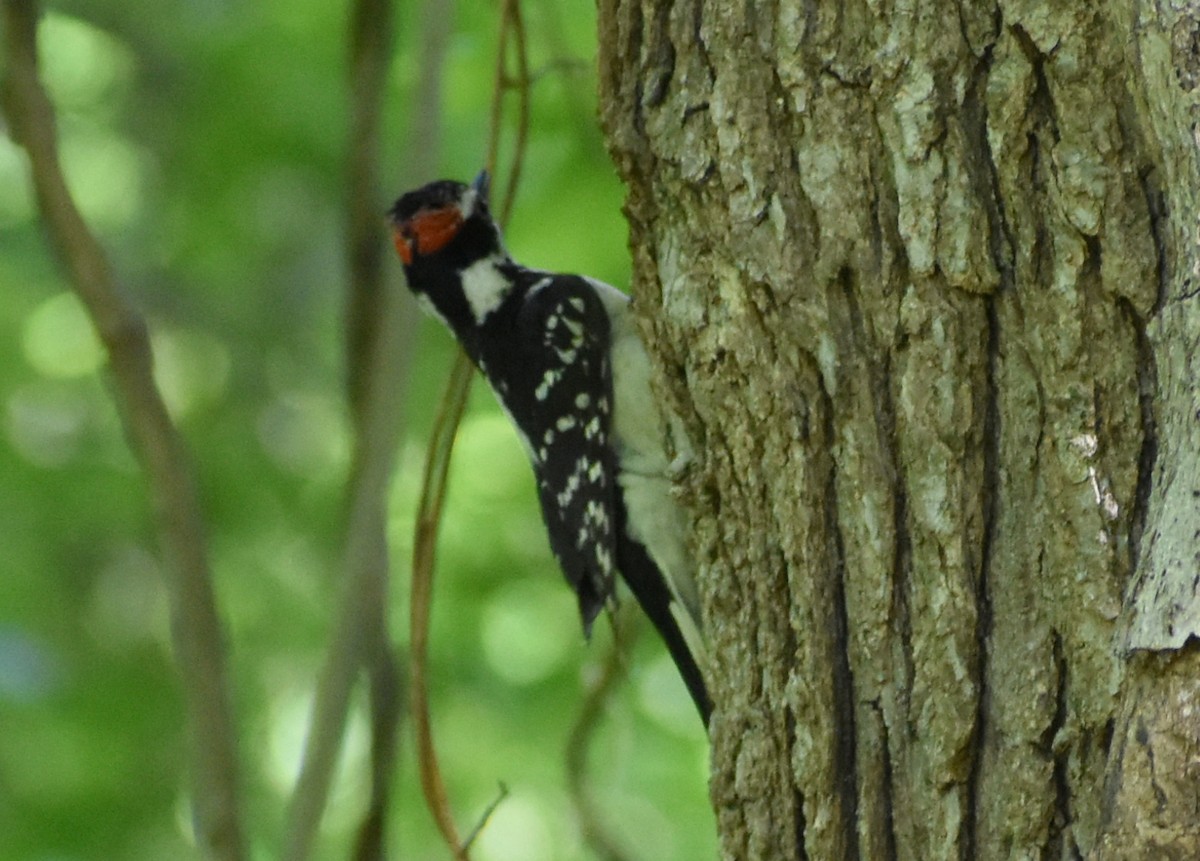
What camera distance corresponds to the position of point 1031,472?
1.56m

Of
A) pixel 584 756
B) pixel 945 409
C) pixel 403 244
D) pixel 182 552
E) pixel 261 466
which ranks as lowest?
pixel 584 756

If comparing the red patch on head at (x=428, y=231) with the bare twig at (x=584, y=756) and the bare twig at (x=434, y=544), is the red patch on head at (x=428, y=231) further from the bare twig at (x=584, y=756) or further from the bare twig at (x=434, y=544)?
the bare twig at (x=584, y=756)

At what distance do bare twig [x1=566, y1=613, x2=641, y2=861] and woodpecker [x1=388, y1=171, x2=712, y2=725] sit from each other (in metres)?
0.13

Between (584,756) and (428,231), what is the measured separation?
116cm

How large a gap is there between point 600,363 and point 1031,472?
129cm

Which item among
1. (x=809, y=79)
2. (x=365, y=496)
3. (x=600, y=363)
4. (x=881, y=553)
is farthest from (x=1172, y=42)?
(x=600, y=363)

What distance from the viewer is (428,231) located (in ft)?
9.96

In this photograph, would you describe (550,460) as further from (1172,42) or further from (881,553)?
Result: (1172,42)

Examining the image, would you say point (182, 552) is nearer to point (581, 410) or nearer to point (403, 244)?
point (581, 410)

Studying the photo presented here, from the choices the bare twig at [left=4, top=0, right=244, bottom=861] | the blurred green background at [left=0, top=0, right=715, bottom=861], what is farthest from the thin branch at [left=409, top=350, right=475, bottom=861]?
the blurred green background at [left=0, top=0, right=715, bottom=861]

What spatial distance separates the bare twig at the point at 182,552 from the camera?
198 cm

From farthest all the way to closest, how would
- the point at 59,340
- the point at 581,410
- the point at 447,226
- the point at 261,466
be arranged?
the point at 59,340
the point at 261,466
the point at 447,226
the point at 581,410

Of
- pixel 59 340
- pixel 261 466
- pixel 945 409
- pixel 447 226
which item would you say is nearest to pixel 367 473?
pixel 945 409

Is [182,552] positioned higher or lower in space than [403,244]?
lower
